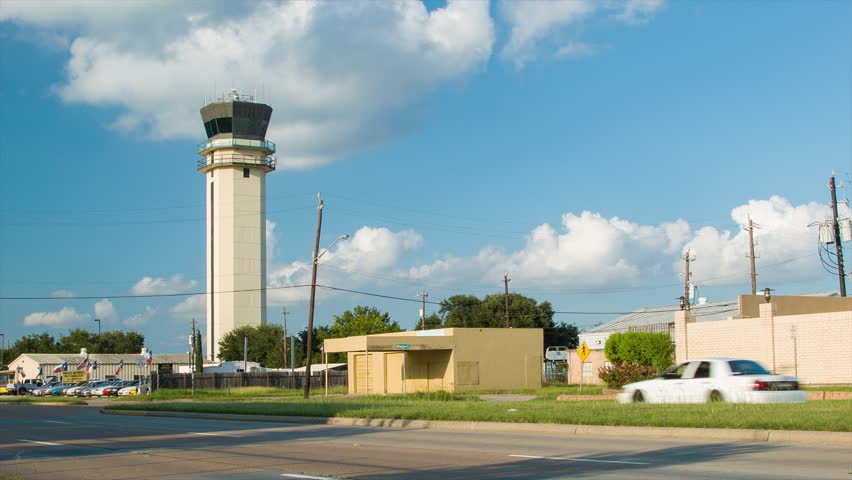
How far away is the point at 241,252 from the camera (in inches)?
3679

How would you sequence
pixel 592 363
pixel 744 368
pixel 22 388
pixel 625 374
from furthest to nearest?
pixel 22 388 → pixel 592 363 → pixel 625 374 → pixel 744 368

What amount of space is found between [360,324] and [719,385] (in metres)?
68.9

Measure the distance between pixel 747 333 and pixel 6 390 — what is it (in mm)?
→ 63676

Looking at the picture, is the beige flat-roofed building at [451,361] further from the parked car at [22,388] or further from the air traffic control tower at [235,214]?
the air traffic control tower at [235,214]

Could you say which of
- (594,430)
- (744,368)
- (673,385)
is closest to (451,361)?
(673,385)

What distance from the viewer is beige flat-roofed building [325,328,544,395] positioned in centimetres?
4962

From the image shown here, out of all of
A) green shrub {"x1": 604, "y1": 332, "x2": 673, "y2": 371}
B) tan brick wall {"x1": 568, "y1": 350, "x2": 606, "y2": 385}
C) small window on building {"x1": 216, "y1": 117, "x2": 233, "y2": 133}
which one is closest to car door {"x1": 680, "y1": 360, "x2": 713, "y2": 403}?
green shrub {"x1": 604, "y1": 332, "x2": 673, "y2": 371}

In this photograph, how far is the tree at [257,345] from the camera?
94.5 metres

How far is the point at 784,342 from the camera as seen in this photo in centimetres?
3806

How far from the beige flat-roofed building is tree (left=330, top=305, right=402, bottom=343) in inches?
1358

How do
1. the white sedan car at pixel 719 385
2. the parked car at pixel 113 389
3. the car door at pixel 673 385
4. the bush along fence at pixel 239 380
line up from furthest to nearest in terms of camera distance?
the parked car at pixel 113 389
the bush along fence at pixel 239 380
the car door at pixel 673 385
the white sedan car at pixel 719 385

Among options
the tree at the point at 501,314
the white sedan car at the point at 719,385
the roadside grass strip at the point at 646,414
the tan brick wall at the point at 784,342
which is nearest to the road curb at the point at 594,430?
the roadside grass strip at the point at 646,414

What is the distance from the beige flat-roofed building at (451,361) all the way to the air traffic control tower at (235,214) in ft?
142

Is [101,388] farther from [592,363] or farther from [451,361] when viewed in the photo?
[592,363]
